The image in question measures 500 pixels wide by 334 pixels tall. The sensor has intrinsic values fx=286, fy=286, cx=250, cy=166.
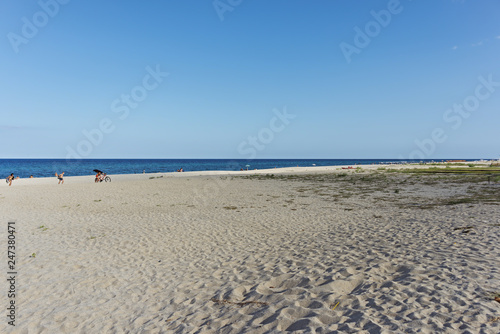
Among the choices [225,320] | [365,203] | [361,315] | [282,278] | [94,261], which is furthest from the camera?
[365,203]

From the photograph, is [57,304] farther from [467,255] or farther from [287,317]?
[467,255]

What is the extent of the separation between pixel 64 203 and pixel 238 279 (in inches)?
680

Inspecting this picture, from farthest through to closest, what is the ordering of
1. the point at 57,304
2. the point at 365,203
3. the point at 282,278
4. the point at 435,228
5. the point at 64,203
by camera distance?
the point at 64,203
the point at 365,203
the point at 435,228
the point at 282,278
the point at 57,304

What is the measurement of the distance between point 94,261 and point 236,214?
7685 millimetres

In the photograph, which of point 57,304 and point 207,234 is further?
point 207,234

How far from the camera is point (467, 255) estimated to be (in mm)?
7230

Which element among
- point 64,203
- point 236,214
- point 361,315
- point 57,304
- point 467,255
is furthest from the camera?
point 64,203

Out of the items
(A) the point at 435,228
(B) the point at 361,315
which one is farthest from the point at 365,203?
(B) the point at 361,315

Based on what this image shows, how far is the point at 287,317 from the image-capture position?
4.85 metres

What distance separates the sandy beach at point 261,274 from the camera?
190 inches

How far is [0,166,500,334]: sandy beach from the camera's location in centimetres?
482

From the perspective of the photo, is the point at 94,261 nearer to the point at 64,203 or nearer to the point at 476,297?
the point at 476,297

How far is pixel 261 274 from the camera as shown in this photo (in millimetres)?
6988

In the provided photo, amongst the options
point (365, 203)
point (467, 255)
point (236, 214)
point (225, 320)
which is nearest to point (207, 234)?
point (236, 214)
